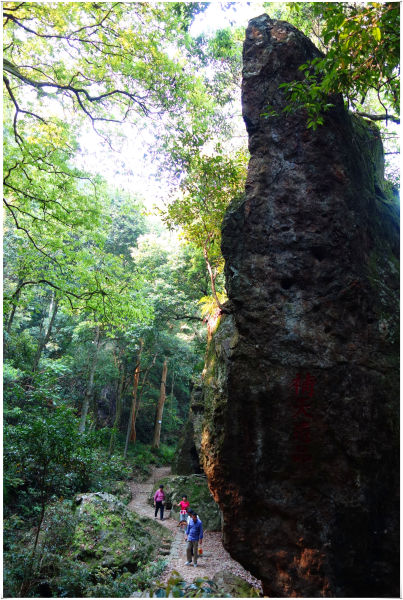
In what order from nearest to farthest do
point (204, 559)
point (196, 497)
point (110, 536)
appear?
point (110, 536) < point (204, 559) < point (196, 497)

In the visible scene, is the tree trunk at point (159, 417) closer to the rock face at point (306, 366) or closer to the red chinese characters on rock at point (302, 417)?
the rock face at point (306, 366)

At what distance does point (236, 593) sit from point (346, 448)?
4.15 metres

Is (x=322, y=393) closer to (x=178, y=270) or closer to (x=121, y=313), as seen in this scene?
(x=121, y=313)

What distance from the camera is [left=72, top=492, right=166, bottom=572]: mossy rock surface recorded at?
257 inches

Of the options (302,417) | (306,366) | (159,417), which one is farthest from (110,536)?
(159,417)

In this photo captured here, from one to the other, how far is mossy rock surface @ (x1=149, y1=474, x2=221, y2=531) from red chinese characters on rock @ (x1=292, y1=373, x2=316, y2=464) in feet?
25.6

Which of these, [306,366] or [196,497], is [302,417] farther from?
[196,497]

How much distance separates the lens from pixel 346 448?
384 cm

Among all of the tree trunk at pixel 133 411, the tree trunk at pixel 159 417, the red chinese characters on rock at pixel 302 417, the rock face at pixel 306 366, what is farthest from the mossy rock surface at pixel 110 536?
the tree trunk at pixel 159 417

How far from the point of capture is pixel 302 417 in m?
4.01

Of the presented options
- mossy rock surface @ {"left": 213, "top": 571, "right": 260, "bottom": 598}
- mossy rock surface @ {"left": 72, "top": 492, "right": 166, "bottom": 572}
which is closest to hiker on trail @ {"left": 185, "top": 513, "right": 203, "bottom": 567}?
mossy rock surface @ {"left": 213, "top": 571, "right": 260, "bottom": 598}

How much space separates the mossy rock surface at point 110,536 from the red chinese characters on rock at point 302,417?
4.91 m

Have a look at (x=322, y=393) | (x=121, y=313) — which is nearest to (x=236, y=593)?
(x=322, y=393)

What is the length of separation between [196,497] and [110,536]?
4.28 m
